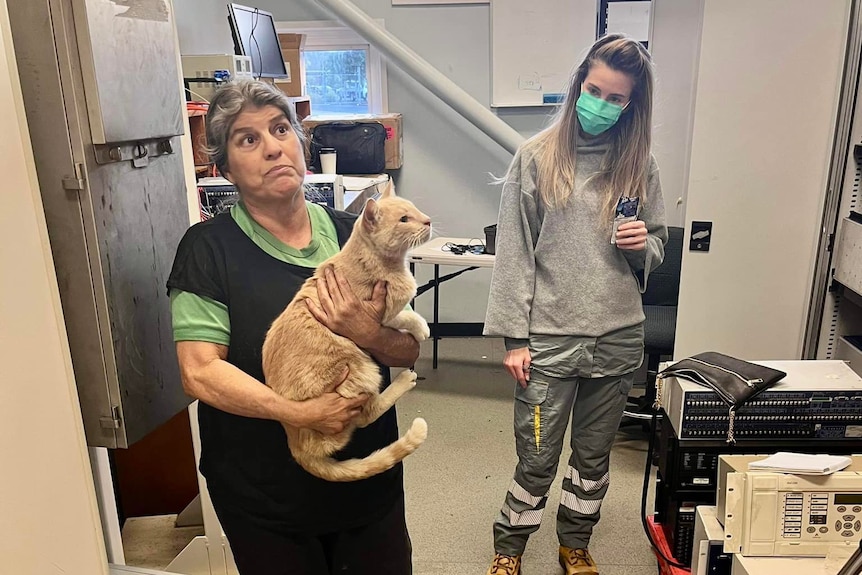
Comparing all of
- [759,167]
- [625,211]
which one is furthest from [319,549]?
[759,167]

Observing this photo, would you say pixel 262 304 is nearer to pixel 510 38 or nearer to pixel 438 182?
pixel 438 182

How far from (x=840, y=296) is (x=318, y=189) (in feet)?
6.54

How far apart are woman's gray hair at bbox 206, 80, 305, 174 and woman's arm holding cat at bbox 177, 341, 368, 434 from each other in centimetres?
27

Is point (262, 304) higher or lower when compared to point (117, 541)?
higher

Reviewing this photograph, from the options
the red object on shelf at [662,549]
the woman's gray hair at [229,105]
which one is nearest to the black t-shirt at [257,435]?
the woman's gray hair at [229,105]

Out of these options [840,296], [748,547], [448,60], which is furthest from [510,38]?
[748,547]

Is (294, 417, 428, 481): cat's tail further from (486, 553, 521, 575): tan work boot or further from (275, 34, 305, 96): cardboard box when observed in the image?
(275, 34, 305, 96): cardboard box

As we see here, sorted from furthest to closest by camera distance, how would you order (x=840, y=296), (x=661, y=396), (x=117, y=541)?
(x=840, y=296) < (x=661, y=396) < (x=117, y=541)

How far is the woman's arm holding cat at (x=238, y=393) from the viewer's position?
2.93 feet

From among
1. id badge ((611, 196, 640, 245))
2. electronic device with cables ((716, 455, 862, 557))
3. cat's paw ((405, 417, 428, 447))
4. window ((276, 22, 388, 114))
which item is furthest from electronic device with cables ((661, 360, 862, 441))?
window ((276, 22, 388, 114))

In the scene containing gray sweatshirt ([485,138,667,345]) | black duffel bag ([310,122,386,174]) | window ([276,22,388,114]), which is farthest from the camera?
window ([276,22,388,114])

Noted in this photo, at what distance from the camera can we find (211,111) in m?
0.86

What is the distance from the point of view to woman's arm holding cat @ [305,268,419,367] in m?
0.91

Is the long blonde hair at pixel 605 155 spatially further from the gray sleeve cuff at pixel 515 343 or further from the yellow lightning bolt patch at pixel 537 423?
the yellow lightning bolt patch at pixel 537 423
